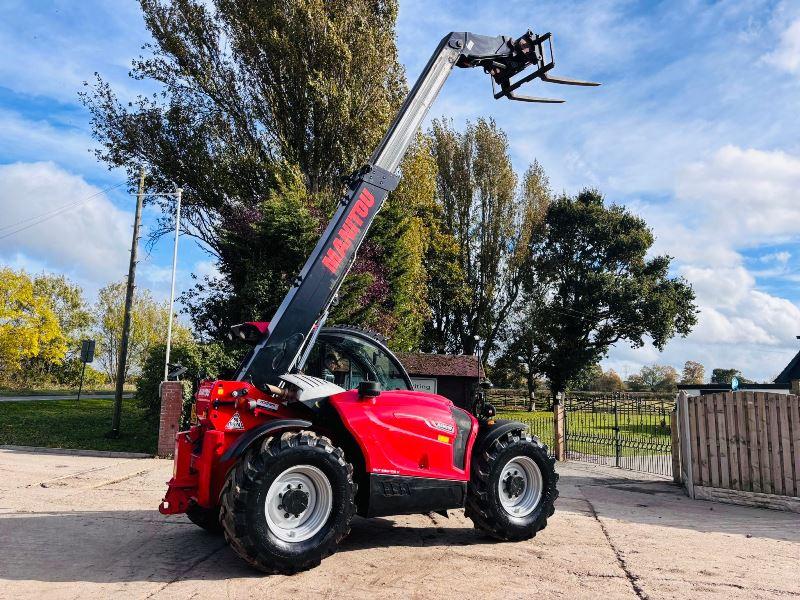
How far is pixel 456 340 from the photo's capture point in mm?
34406

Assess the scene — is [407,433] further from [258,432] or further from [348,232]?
[348,232]

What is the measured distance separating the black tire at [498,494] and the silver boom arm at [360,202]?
7.48 ft

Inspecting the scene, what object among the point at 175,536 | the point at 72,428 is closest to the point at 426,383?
the point at 175,536

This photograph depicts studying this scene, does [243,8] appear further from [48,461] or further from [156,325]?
[156,325]

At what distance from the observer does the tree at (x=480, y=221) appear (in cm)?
3284

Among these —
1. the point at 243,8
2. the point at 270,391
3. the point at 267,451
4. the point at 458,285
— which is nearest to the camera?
the point at 267,451

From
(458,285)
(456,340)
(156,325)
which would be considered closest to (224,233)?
(458,285)

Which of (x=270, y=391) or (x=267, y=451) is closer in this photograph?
(x=267, y=451)

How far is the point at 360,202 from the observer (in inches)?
273

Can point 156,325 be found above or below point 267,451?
above

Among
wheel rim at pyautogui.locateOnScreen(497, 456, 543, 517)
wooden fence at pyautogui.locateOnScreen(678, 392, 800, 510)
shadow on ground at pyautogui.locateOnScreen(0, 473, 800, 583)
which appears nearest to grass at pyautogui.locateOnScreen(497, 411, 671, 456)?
wooden fence at pyautogui.locateOnScreen(678, 392, 800, 510)

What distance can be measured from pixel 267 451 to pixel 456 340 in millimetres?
29478

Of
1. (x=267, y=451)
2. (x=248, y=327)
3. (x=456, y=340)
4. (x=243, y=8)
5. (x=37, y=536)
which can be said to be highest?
(x=243, y=8)

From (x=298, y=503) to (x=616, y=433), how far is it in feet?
34.6
